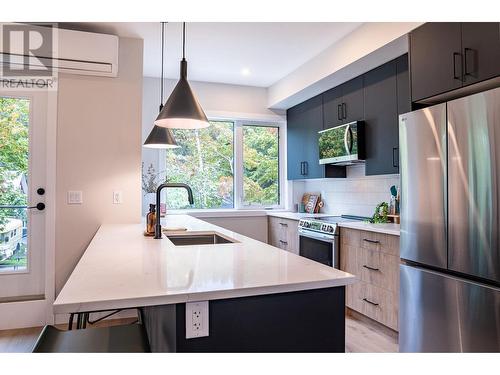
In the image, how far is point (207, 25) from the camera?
293cm

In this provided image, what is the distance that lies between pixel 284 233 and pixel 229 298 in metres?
3.11

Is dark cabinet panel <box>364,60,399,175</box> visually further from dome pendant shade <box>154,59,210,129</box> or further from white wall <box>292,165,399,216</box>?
dome pendant shade <box>154,59,210,129</box>

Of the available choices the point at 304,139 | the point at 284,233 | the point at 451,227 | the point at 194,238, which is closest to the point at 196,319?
the point at 194,238

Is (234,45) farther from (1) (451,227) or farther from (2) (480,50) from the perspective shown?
(1) (451,227)

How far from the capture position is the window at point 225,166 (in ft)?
14.5

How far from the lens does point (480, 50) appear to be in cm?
200

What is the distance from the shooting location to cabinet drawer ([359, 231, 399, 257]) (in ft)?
8.67

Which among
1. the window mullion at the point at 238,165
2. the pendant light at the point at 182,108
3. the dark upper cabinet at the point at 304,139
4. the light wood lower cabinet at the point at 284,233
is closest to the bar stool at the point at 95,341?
the pendant light at the point at 182,108

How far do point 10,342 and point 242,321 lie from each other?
2364 millimetres

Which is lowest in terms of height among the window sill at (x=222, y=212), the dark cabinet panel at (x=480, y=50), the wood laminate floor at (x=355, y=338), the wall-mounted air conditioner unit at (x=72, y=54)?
the wood laminate floor at (x=355, y=338)

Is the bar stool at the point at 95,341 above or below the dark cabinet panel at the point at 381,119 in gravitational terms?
below

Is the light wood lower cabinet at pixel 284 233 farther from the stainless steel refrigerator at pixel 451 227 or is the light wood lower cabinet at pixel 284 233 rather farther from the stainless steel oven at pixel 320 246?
the stainless steel refrigerator at pixel 451 227

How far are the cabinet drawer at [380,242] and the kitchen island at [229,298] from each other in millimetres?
1429
